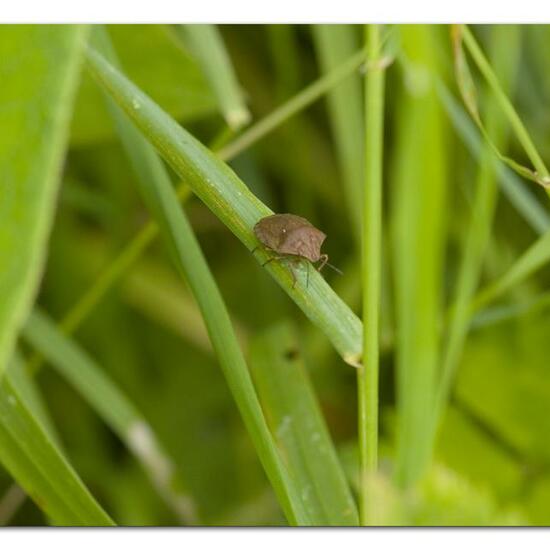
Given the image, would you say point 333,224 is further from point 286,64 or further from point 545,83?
point 545,83

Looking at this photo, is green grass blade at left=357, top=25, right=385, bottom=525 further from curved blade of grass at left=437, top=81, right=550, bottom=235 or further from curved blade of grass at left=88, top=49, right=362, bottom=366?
curved blade of grass at left=437, top=81, right=550, bottom=235

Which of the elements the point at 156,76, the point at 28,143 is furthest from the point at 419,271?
the point at 28,143

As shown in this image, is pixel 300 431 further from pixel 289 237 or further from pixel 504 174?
pixel 504 174

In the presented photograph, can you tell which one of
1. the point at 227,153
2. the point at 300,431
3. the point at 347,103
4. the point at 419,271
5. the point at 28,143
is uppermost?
the point at 347,103

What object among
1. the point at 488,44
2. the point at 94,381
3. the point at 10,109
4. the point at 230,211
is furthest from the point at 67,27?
the point at 488,44

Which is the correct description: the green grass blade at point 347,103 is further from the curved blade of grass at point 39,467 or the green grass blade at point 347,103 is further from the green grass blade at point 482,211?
the curved blade of grass at point 39,467

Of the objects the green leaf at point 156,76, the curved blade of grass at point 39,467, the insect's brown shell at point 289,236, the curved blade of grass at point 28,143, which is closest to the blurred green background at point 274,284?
the green leaf at point 156,76
